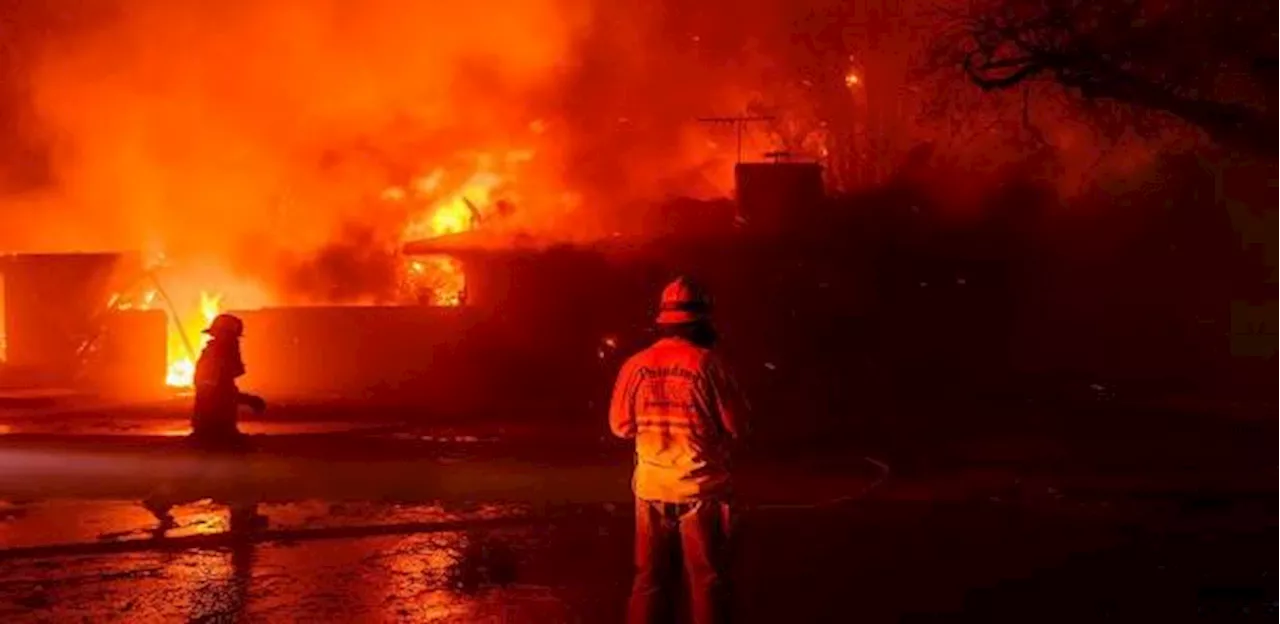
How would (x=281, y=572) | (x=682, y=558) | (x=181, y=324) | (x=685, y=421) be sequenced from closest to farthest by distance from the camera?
(x=685, y=421) → (x=682, y=558) → (x=281, y=572) → (x=181, y=324)

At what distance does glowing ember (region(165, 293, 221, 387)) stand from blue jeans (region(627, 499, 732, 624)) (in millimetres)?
21832

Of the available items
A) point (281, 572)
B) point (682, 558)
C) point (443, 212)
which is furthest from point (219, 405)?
point (443, 212)

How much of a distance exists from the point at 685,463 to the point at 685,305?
68 centimetres

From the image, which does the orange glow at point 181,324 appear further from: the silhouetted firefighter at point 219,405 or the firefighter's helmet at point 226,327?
the firefighter's helmet at point 226,327

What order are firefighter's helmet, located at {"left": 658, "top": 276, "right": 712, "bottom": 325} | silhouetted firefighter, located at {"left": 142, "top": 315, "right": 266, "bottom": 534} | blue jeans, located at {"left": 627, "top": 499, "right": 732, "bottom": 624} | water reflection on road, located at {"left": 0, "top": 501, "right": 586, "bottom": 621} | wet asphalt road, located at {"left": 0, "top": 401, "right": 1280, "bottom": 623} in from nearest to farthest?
1. blue jeans, located at {"left": 627, "top": 499, "right": 732, "bottom": 624}
2. firefighter's helmet, located at {"left": 658, "top": 276, "right": 712, "bottom": 325}
3. water reflection on road, located at {"left": 0, "top": 501, "right": 586, "bottom": 621}
4. wet asphalt road, located at {"left": 0, "top": 401, "right": 1280, "bottom": 623}
5. silhouetted firefighter, located at {"left": 142, "top": 315, "right": 266, "bottom": 534}

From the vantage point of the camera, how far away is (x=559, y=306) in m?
22.5

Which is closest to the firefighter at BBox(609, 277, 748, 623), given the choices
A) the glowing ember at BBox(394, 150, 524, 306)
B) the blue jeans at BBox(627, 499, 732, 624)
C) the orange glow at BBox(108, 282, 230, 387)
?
the blue jeans at BBox(627, 499, 732, 624)

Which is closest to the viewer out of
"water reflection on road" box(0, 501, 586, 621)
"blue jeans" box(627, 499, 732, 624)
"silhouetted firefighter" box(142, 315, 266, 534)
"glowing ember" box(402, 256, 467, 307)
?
"blue jeans" box(627, 499, 732, 624)

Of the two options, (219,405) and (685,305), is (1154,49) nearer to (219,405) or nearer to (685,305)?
(219,405)

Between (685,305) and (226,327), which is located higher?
(226,327)

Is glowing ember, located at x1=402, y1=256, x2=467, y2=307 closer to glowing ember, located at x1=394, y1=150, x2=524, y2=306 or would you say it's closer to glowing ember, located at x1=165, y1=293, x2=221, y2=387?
glowing ember, located at x1=394, y1=150, x2=524, y2=306

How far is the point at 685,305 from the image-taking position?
6.05 meters

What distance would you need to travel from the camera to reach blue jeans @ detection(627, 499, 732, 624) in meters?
5.88

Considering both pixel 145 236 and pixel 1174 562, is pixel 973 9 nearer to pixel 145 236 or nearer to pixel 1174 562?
pixel 1174 562
